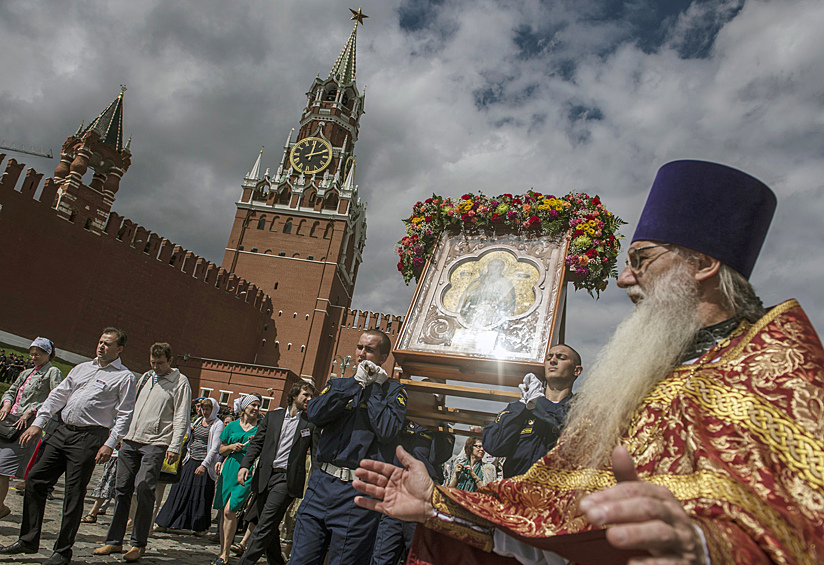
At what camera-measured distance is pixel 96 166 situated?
88.5 ft

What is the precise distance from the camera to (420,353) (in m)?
3.79

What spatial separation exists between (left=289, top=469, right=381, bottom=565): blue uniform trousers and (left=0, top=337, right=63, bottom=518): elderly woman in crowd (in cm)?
281

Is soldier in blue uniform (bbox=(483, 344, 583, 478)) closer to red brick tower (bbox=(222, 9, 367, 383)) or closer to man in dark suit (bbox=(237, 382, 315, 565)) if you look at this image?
man in dark suit (bbox=(237, 382, 315, 565))

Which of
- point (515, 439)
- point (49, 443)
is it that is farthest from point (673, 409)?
point (49, 443)

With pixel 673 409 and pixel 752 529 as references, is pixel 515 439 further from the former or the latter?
pixel 752 529

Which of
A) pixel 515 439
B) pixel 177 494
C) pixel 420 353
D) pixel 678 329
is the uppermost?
pixel 420 353

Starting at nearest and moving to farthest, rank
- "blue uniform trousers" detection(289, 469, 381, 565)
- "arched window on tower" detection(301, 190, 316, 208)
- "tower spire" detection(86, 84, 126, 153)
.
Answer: "blue uniform trousers" detection(289, 469, 381, 565), "tower spire" detection(86, 84, 126, 153), "arched window on tower" detection(301, 190, 316, 208)

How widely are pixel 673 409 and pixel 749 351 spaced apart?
215 millimetres

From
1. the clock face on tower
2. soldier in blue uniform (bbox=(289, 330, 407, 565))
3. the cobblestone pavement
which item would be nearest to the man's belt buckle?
soldier in blue uniform (bbox=(289, 330, 407, 565))

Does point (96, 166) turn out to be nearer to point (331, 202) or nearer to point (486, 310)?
point (331, 202)

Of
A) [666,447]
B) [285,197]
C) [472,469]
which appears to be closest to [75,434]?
[666,447]

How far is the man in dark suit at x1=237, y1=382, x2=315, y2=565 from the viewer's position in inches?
163

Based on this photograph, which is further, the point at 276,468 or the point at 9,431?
the point at 276,468

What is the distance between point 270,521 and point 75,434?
1.60 metres
